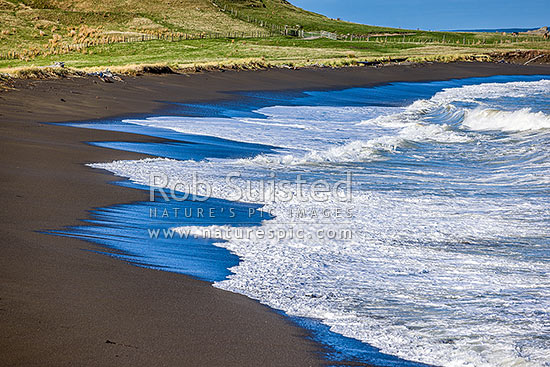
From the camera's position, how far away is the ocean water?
6336mm

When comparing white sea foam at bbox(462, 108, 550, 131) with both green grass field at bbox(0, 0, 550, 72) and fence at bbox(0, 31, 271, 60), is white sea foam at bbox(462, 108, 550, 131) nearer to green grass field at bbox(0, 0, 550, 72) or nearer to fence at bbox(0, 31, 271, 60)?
green grass field at bbox(0, 0, 550, 72)

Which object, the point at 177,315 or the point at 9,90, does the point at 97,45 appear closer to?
the point at 9,90

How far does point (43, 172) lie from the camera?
11.4m

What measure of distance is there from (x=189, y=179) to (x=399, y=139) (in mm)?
9068

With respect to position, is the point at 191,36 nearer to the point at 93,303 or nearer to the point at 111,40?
the point at 111,40

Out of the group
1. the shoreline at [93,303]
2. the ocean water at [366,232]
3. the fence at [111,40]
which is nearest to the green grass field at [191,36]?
the fence at [111,40]

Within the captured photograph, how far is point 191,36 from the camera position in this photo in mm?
77562

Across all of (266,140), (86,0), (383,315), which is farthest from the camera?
(86,0)

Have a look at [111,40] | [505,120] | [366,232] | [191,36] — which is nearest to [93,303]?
[366,232]

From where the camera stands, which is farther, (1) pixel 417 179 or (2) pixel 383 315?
(1) pixel 417 179

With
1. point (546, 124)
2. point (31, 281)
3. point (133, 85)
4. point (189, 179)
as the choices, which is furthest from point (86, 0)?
point (31, 281)

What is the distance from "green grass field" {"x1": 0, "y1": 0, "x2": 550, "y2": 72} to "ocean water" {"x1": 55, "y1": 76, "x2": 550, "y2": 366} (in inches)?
967

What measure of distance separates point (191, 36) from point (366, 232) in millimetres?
71086

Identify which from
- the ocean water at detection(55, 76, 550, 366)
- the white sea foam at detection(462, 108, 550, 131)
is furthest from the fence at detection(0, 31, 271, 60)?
the ocean water at detection(55, 76, 550, 366)
